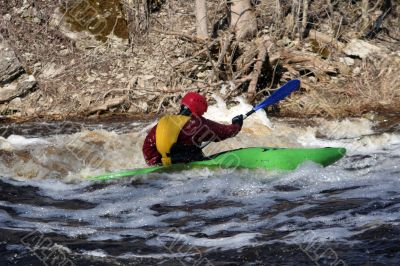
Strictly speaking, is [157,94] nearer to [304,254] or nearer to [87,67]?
[87,67]

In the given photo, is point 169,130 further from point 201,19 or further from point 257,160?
point 201,19

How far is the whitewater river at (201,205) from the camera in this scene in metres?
4.53

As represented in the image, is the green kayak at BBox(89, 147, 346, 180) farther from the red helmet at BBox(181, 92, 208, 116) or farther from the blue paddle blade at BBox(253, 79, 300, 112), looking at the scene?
the blue paddle blade at BBox(253, 79, 300, 112)

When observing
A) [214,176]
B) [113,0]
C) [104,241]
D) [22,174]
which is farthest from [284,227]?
[113,0]

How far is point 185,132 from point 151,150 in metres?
0.48

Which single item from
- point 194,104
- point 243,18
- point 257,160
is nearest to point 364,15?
point 243,18

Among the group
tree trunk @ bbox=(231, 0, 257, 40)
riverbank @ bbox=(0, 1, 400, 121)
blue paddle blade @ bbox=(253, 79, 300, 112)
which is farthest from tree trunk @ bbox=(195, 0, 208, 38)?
blue paddle blade @ bbox=(253, 79, 300, 112)

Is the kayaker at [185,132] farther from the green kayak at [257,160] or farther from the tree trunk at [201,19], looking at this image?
the tree trunk at [201,19]

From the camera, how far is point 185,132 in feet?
21.2

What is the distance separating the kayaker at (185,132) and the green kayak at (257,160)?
0.46 ft

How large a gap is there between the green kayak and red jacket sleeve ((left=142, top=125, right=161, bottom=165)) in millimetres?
137

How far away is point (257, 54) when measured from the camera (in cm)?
1028

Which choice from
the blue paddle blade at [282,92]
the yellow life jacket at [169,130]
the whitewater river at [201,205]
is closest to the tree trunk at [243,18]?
the whitewater river at [201,205]

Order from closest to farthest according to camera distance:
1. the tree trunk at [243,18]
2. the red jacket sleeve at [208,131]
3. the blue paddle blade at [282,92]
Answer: the red jacket sleeve at [208,131]
the blue paddle blade at [282,92]
the tree trunk at [243,18]
